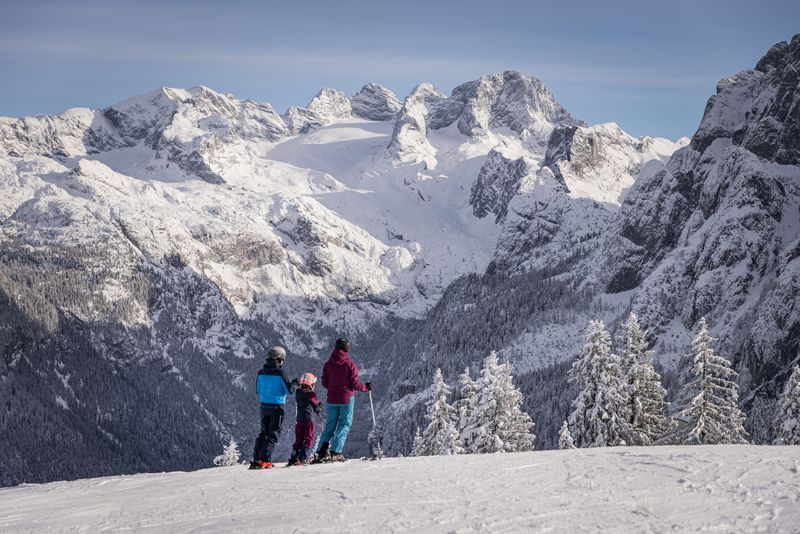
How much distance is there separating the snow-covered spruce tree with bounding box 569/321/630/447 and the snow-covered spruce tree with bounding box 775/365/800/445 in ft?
24.5

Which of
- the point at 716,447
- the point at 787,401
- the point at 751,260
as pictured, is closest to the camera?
the point at 716,447

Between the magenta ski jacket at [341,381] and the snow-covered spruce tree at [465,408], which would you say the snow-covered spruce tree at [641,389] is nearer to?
the snow-covered spruce tree at [465,408]

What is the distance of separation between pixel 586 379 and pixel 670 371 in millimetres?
93319

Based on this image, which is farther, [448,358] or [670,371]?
[448,358]

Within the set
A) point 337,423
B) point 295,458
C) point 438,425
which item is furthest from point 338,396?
point 438,425

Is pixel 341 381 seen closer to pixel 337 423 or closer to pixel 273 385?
pixel 337 423

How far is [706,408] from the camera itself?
39.6 m

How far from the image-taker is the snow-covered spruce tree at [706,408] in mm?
39031

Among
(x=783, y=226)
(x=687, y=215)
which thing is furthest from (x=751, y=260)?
(x=687, y=215)

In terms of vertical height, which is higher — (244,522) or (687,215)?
(687,215)

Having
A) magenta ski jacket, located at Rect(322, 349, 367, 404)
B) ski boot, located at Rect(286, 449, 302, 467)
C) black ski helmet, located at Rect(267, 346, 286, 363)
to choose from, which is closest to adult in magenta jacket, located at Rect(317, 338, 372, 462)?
magenta ski jacket, located at Rect(322, 349, 367, 404)

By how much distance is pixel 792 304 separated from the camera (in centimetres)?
10281

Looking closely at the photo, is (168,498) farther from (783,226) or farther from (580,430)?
(783,226)

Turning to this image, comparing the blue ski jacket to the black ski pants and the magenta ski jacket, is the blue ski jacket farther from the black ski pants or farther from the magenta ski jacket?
the magenta ski jacket
